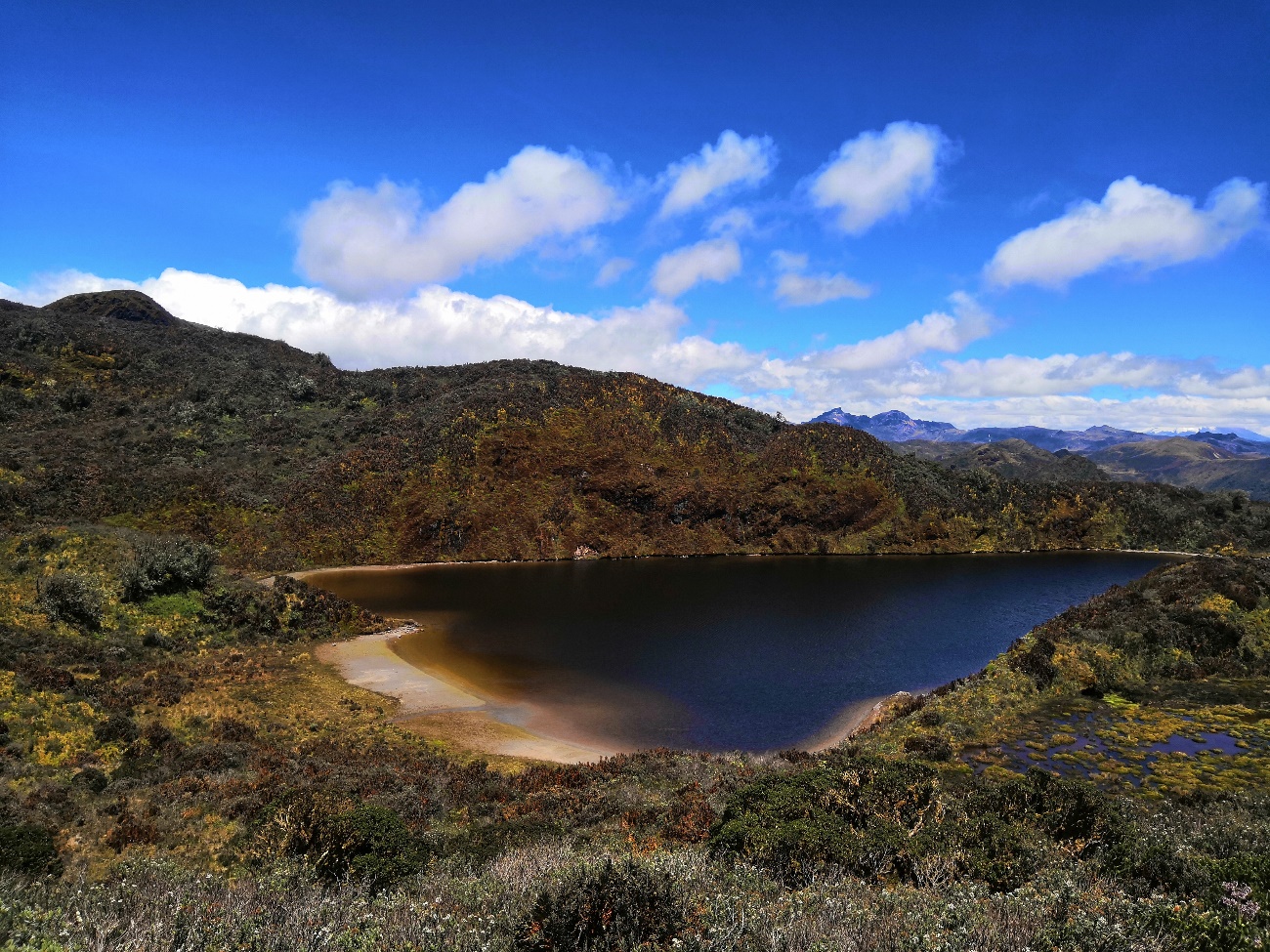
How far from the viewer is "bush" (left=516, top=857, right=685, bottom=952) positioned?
7.46 metres

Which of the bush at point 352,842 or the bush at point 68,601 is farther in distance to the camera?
the bush at point 68,601

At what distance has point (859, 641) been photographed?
116ft

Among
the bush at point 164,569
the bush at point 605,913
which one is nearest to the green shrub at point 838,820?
the bush at point 605,913

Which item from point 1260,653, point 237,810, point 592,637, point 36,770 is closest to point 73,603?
point 36,770

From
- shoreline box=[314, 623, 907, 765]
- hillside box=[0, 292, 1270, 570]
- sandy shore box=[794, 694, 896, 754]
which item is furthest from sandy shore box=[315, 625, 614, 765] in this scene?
hillside box=[0, 292, 1270, 570]

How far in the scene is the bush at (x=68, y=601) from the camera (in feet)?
86.3

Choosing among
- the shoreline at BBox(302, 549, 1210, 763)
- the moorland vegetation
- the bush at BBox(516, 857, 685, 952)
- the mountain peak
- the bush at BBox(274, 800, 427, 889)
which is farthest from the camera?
the mountain peak

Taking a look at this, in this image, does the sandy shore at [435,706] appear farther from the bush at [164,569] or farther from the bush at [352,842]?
the bush at [352,842]

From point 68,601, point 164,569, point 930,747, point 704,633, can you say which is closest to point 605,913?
point 930,747

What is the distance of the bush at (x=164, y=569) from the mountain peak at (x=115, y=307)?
92.3 m

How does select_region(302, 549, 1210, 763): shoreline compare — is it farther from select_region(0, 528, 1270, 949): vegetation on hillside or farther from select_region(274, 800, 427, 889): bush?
select_region(274, 800, 427, 889): bush

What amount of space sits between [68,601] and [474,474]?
4239cm

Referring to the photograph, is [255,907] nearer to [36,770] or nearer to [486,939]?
[486,939]

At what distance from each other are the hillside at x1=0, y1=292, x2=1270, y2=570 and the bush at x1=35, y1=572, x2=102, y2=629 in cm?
2680
